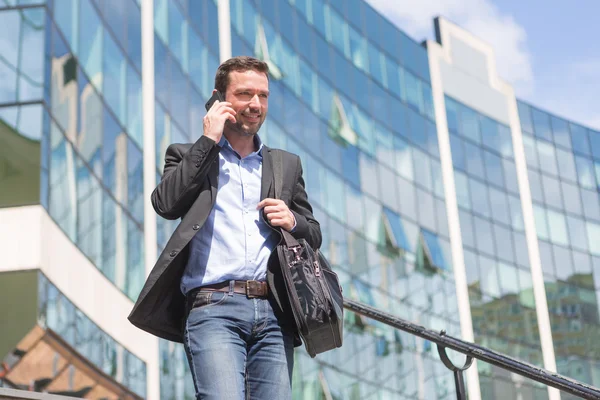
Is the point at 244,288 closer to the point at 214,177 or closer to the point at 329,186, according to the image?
the point at 214,177

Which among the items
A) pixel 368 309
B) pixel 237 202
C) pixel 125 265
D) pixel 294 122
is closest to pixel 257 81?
pixel 237 202

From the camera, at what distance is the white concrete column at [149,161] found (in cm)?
1969

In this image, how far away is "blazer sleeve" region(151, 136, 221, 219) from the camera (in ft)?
11.7

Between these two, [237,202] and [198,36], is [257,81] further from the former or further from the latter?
[198,36]

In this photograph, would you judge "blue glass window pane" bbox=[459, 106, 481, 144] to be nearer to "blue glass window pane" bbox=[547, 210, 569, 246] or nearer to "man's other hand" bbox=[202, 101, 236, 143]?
"blue glass window pane" bbox=[547, 210, 569, 246]

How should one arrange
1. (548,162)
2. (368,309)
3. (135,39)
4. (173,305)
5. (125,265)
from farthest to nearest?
(548,162) → (135,39) → (125,265) → (368,309) → (173,305)

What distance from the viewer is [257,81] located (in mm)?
3746

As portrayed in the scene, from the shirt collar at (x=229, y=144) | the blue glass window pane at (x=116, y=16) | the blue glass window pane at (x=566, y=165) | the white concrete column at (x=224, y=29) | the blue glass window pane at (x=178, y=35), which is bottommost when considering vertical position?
the shirt collar at (x=229, y=144)

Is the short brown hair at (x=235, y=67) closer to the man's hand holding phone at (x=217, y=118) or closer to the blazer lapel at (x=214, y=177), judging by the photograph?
the man's hand holding phone at (x=217, y=118)

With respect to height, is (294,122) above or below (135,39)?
above

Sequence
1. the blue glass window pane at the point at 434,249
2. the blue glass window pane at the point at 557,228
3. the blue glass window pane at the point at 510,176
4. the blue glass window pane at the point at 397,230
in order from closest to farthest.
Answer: the blue glass window pane at the point at 397,230, the blue glass window pane at the point at 434,249, the blue glass window pane at the point at 510,176, the blue glass window pane at the point at 557,228

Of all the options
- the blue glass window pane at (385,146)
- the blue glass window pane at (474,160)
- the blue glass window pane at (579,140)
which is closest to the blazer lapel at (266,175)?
the blue glass window pane at (385,146)

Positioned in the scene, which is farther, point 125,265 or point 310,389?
point 310,389

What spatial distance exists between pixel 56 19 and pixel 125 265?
16.9ft
